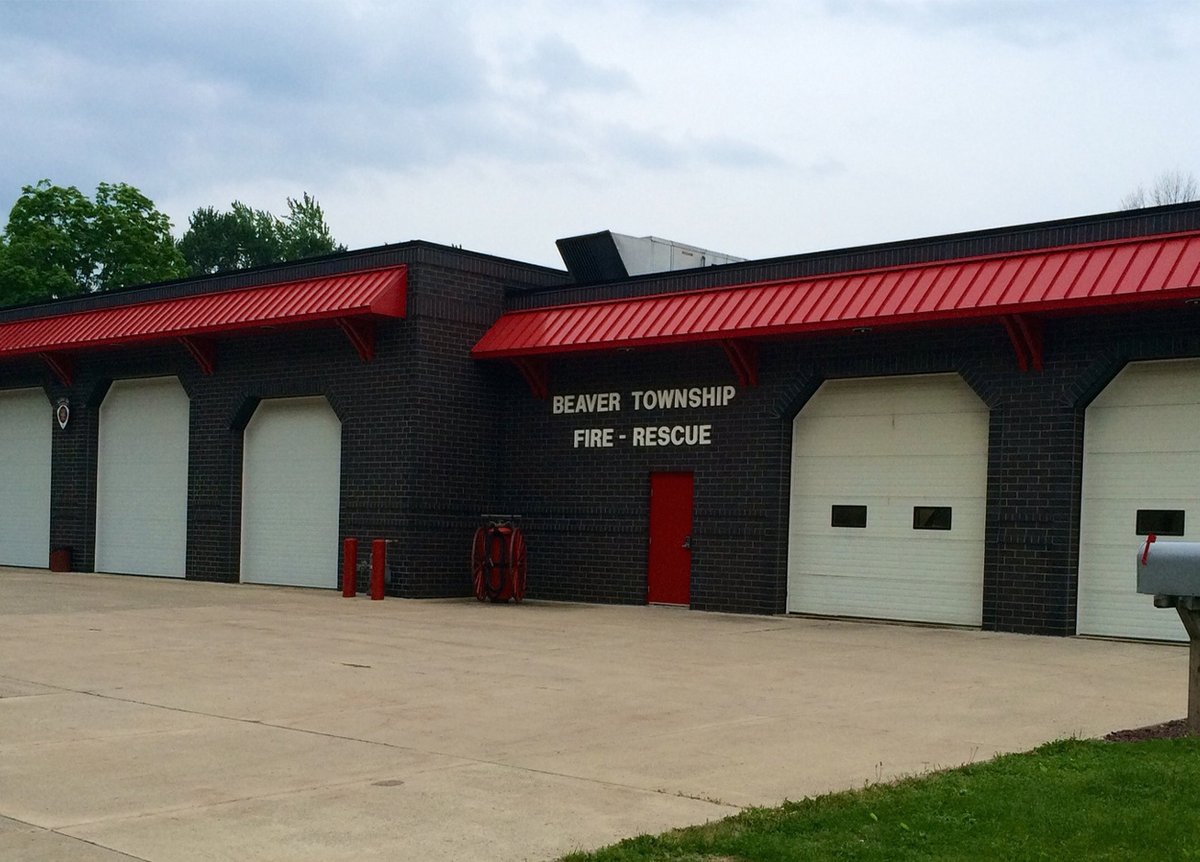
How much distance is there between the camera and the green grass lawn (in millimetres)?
6320

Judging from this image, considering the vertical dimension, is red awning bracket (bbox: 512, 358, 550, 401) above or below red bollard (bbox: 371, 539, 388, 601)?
above

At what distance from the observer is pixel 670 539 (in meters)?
22.8

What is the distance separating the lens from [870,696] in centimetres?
1209

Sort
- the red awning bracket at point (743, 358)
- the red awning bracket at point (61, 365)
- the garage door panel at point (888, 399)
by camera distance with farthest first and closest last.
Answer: the red awning bracket at point (61, 365)
the red awning bracket at point (743, 358)
the garage door panel at point (888, 399)

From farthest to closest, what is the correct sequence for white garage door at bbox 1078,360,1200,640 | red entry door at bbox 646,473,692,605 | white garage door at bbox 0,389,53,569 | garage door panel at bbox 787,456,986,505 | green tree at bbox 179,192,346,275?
green tree at bbox 179,192,346,275
white garage door at bbox 0,389,53,569
red entry door at bbox 646,473,692,605
garage door panel at bbox 787,456,986,505
white garage door at bbox 1078,360,1200,640

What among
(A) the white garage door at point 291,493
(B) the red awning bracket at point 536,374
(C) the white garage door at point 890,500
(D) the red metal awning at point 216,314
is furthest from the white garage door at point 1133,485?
(A) the white garage door at point 291,493

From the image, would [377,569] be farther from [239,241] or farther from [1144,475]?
→ [239,241]

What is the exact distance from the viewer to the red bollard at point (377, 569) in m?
23.2

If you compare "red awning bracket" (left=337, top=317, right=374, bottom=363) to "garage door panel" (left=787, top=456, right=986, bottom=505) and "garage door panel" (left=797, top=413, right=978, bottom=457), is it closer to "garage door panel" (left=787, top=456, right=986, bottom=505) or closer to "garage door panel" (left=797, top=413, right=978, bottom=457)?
"garage door panel" (left=797, top=413, right=978, bottom=457)

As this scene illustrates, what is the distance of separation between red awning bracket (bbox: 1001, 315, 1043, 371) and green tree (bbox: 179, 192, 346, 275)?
71.2 meters

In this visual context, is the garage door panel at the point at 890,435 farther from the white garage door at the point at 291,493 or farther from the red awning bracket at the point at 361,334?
the white garage door at the point at 291,493

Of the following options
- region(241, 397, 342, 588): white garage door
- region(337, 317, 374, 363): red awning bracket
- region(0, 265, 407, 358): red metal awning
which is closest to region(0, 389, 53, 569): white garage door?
region(0, 265, 407, 358): red metal awning

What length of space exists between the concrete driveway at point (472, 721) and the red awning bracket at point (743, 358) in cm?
434

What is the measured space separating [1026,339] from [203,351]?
16.6m
